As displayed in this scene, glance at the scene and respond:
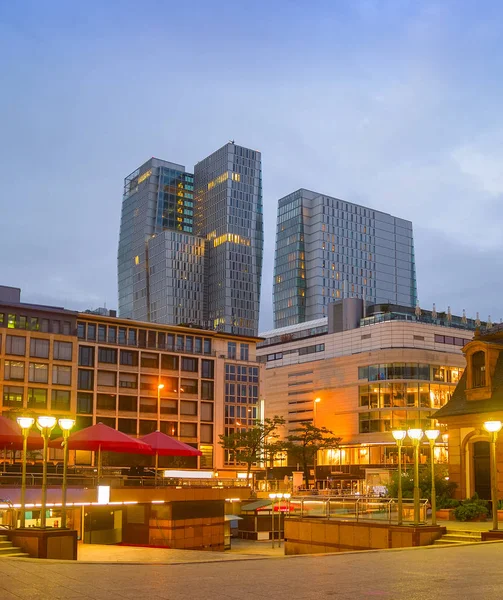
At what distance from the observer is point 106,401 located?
101 m

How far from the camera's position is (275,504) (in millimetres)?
46031

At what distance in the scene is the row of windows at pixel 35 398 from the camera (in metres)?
91.9

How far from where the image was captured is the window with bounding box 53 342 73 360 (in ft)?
315

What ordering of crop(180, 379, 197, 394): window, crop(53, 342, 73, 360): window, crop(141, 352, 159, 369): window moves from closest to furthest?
crop(53, 342, 73, 360): window → crop(141, 352, 159, 369): window → crop(180, 379, 197, 394): window

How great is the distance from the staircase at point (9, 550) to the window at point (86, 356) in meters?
73.3

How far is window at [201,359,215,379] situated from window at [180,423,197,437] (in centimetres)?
671

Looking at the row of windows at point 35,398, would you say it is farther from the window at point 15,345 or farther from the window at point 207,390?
the window at point 207,390

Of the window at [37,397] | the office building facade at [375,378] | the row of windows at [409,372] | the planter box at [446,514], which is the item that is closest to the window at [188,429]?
the office building facade at [375,378]

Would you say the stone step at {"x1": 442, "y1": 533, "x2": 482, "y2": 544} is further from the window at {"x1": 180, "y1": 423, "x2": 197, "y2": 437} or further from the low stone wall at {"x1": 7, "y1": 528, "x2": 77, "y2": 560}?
the window at {"x1": 180, "y1": 423, "x2": 197, "y2": 437}

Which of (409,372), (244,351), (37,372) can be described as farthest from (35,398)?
(409,372)

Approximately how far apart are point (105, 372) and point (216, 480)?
161ft

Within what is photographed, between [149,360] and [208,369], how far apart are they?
360 inches

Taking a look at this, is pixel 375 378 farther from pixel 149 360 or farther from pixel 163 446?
pixel 163 446

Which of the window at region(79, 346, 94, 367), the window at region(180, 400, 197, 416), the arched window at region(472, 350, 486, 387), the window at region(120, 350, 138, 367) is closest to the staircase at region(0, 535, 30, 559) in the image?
the arched window at region(472, 350, 486, 387)
